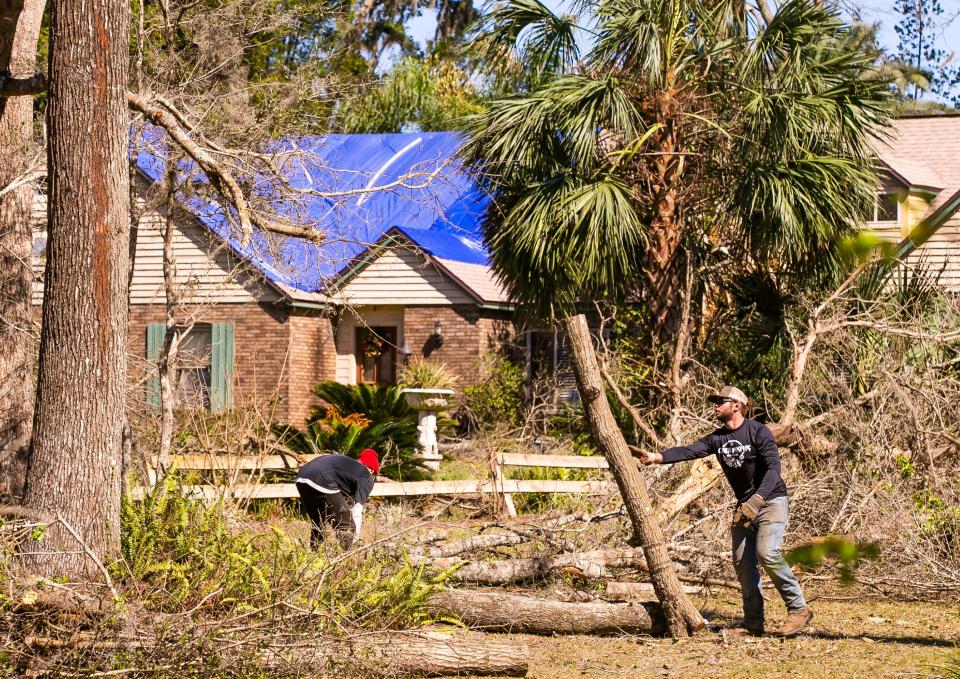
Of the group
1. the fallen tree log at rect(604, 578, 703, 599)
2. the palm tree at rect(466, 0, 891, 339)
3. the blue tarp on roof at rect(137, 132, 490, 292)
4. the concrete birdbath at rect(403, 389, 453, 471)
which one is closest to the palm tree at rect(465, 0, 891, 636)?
the palm tree at rect(466, 0, 891, 339)

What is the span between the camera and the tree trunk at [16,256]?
11461mm

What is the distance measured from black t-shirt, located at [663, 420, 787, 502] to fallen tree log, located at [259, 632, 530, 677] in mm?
2053

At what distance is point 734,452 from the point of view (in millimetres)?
8539

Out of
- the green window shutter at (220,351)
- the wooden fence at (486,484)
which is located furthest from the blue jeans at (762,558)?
the green window shutter at (220,351)

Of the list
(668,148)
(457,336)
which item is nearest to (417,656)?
(668,148)

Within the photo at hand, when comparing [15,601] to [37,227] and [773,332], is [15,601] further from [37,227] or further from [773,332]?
[773,332]

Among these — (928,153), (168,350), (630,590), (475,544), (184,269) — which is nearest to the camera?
(630,590)

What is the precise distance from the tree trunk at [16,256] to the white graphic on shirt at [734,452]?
669 cm

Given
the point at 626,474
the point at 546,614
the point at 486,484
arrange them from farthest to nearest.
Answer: the point at 486,484, the point at 546,614, the point at 626,474

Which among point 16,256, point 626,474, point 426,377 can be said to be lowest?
point 626,474

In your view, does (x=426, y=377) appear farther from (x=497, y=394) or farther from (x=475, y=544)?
(x=475, y=544)

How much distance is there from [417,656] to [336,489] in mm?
2584

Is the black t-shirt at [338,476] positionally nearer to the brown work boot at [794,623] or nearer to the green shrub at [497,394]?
the brown work boot at [794,623]

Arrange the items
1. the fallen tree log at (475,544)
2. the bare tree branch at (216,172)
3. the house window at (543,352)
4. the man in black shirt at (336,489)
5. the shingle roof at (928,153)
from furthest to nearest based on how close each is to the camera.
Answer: the shingle roof at (928,153), the house window at (543,352), the fallen tree log at (475,544), the man in black shirt at (336,489), the bare tree branch at (216,172)
